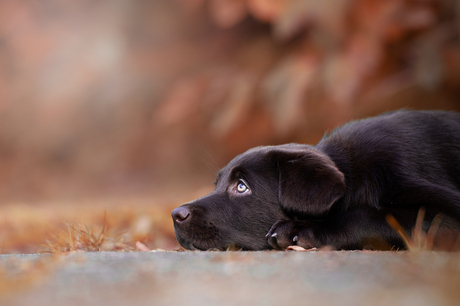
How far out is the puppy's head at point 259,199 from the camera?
8.22 ft

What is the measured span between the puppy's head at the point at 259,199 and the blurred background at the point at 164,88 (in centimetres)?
388

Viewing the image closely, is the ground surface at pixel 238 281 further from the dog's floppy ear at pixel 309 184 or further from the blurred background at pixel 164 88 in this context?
the blurred background at pixel 164 88

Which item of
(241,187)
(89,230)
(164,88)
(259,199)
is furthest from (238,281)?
(164,88)

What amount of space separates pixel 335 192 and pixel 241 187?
686mm

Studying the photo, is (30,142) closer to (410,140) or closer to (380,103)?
(380,103)

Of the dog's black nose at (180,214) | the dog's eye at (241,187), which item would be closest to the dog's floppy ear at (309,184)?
the dog's eye at (241,187)

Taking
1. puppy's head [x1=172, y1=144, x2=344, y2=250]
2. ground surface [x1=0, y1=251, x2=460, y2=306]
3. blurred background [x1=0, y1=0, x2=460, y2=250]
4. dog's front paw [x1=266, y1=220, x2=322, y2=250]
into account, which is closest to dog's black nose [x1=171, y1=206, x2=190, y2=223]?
puppy's head [x1=172, y1=144, x2=344, y2=250]

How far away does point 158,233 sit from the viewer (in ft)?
13.3

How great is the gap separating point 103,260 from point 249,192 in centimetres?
133

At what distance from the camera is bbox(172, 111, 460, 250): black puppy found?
8.04 feet

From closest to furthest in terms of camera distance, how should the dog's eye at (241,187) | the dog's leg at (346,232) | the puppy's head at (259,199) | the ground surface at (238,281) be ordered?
1. the ground surface at (238,281)
2. the dog's leg at (346,232)
3. the puppy's head at (259,199)
4. the dog's eye at (241,187)

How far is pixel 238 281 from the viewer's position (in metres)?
1.30

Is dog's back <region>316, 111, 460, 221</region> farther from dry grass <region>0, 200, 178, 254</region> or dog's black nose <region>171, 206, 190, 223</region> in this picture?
dry grass <region>0, 200, 178, 254</region>

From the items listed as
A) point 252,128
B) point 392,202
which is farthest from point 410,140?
point 252,128
